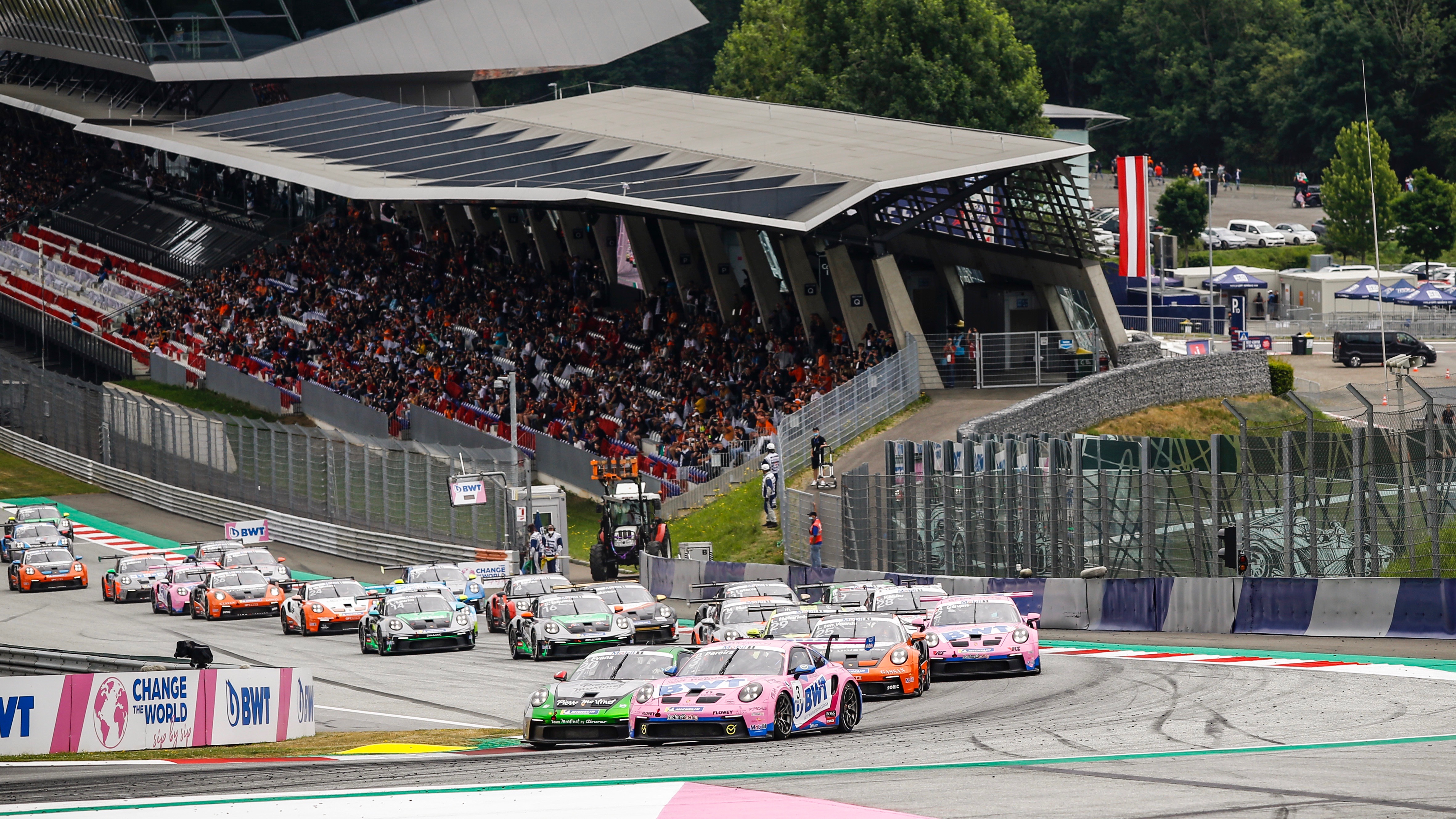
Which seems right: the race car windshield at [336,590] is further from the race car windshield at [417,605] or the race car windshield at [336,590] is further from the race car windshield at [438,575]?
the race car windshield at [417,605]

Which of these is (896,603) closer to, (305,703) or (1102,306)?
(305,703)

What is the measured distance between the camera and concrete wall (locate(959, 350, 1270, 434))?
142 feet

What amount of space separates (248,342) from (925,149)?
26.7 m

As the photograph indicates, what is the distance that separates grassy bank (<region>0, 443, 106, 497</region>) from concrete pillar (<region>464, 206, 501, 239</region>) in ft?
56.0

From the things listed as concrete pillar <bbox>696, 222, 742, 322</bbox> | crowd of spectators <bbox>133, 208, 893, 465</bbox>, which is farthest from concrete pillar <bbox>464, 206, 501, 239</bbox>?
concrete pillar <bbox>696, 222, 742, 322</bbox>

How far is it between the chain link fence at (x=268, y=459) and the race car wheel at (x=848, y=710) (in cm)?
2797

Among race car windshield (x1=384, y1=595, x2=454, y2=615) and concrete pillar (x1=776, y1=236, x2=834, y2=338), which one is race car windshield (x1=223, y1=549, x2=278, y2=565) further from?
concrete pillar (x1=776, y1=236, x2=834, y2=338)

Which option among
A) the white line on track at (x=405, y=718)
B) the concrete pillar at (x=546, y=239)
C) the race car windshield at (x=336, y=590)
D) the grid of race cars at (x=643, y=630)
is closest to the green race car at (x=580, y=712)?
the grid of race cars at (x=643, y=630)

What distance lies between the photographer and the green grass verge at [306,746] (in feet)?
62.7

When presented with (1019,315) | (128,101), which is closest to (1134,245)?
(1019,315)

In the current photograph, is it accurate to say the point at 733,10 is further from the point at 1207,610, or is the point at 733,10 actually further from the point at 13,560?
the point at 1207,610

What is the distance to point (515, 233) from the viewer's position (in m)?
68.6

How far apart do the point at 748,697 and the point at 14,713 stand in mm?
7622

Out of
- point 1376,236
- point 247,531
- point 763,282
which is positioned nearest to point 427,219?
point 763,282
